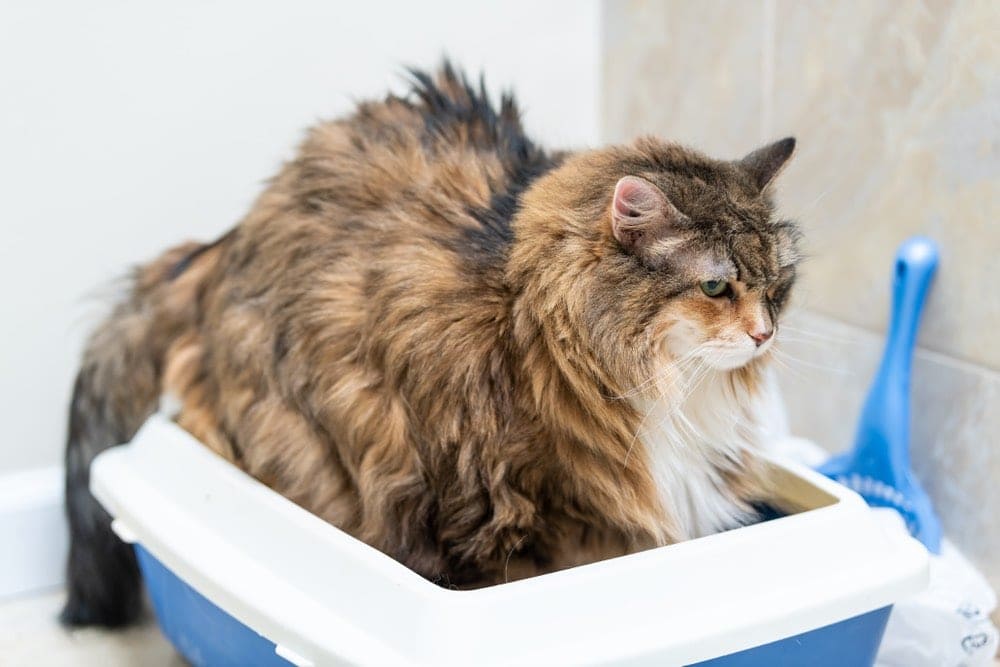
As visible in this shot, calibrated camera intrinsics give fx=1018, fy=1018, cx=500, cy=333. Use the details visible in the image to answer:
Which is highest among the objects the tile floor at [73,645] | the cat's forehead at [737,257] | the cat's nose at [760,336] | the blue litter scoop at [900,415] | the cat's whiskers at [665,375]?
the cat's forehead at [737,257]

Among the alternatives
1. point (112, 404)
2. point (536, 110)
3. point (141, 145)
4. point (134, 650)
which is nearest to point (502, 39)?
point (536, 110)

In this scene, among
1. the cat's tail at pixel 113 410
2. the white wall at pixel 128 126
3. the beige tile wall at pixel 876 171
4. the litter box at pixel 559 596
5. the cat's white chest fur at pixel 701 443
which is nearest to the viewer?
the litter box at pixel 559 596

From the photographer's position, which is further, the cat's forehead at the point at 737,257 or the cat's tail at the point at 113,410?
the cat's tail at the point at 113,410

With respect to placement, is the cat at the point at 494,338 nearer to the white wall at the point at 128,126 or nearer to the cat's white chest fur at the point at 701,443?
the cat's white chest fur at the point at 701,443

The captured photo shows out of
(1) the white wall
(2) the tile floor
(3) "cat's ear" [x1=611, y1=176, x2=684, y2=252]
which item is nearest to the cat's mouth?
(3) "cat's ear" [x1=611, y1=176, x2=684, y2=252]

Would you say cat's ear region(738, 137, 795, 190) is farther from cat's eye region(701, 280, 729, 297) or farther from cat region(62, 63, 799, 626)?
cat's eye region(701, 280, 729, 297)

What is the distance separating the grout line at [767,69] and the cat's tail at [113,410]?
35.6 inches

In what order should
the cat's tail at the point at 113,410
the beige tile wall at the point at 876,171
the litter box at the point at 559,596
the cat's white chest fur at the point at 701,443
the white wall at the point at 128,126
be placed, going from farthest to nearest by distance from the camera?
the white wall at the point at 128,126 < the cat's tail at the point at 113,410 < the beige tile wall at the point at 876,171 < the cat's white chest fur at the point at 701,443 < the litter box at the point at 559,596

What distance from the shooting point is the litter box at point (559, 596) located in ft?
2.99

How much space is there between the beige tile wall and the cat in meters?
0.19

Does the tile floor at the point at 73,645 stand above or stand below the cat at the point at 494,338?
below

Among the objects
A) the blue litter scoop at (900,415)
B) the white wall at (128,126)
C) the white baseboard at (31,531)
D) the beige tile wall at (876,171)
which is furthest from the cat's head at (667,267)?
the white baseboard at (31,531)

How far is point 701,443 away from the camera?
3.66ft

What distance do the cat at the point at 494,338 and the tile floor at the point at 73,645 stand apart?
1.18 ft
